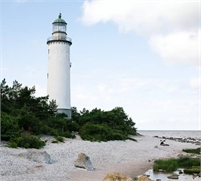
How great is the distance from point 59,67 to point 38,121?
1172 centimetres

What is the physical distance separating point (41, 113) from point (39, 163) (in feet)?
50.1

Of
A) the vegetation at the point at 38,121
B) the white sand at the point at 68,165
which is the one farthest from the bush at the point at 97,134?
the white sand at the point at 68,165

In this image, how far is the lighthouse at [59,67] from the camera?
110ft

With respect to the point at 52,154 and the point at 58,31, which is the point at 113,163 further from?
the point at 58,31

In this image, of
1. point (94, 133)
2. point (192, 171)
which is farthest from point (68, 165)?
point (94, 133)

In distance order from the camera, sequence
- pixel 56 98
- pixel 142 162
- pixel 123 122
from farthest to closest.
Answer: pixel 123 122, pixel 56 98, pixel 142 162

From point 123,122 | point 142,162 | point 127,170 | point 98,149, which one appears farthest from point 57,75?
point 127,170

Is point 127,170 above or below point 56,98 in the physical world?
below

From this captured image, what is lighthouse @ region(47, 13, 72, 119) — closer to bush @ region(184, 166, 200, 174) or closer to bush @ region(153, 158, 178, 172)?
bush @ region(153, 158, 178, 172)

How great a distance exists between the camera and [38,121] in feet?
76.0

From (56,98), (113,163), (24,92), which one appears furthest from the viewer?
(56,98)

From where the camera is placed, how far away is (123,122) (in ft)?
130

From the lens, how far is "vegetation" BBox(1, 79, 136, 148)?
739 inches

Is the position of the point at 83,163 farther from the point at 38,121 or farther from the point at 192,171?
the point at 38,121
